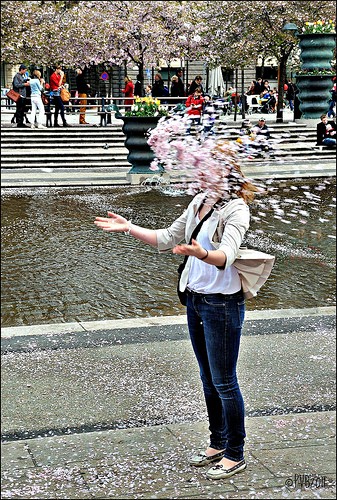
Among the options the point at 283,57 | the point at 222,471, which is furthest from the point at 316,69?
the point at 222,471

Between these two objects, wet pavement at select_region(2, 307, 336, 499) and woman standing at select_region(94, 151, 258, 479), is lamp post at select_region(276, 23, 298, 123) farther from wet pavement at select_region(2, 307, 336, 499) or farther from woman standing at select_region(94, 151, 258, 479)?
woman standing at select_region(94, 151, 258, 479)

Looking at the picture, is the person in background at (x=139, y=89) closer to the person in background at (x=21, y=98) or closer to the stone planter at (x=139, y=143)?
the person in background at (x=21, y=98)

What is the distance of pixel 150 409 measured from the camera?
488 cm

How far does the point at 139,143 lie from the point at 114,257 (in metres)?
7.30

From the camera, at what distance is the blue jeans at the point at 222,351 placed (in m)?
3.88

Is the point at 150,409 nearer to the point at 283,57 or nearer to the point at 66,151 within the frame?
the point at 66,151

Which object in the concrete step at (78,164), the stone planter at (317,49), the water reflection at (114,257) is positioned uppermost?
the stone planter at (317,49)

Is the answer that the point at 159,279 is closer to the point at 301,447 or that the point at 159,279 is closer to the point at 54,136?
the point at 301,447

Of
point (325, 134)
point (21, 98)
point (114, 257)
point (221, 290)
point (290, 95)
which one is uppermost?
point (21, 98)

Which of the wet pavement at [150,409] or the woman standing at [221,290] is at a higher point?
the woman standing at [221,290]

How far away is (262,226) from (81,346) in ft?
21.8

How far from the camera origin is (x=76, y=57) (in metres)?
31.7

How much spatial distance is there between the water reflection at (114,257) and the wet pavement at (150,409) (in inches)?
38.2

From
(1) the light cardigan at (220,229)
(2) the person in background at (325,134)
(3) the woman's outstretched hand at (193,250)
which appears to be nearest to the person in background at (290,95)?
(2) the person in background at (325,134)
